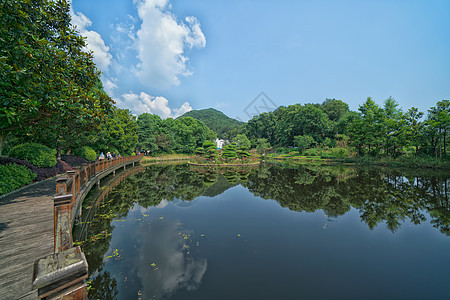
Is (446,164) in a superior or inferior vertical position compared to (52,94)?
inferior

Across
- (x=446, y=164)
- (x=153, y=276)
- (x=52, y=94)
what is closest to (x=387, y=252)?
(x=153, y=276)

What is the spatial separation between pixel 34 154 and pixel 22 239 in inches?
333

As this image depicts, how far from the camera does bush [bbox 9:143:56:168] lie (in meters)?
8.89

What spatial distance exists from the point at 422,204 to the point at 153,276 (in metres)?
11.5

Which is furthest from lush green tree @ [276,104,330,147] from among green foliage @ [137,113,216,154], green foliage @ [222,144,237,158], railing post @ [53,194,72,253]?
railing post @ [53,194,72,253]

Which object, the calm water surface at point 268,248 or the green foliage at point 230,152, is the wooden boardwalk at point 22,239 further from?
the green foliage at point 230,152

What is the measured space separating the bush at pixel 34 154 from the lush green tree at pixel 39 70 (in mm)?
5690

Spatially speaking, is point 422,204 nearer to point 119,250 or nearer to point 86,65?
point 119,250

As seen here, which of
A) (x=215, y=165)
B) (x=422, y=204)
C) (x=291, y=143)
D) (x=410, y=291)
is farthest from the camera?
(x=291, y=143)

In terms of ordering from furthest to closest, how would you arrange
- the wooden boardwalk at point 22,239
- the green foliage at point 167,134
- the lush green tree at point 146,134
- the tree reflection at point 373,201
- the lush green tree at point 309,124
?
the lush green tree at point 309,124 → the green foliage at point 167,134 → the lush green tree at point 146,134 → the tree reflection at point 373,201 → the wooden boardwalk at point 22,239

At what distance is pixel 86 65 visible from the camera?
20.5 feet

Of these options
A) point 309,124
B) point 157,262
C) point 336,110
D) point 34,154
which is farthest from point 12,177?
point 336,110

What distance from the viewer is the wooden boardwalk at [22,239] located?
2.34m

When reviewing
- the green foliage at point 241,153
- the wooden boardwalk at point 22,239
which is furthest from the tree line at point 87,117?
the green foliage at point 241,153
